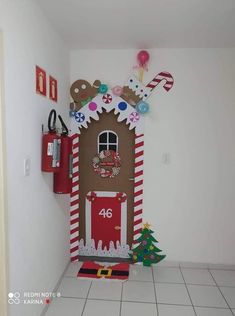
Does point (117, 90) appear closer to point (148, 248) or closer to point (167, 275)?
point (148, 248)

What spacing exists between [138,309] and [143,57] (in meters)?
2.56

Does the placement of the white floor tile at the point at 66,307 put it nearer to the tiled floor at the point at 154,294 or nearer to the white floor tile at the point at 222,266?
the tiled floor at the point at 154,294

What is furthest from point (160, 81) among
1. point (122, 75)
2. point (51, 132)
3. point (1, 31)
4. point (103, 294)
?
point (103, 294)

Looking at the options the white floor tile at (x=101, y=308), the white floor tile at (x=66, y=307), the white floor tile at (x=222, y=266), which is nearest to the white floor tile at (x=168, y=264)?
the white floor tile at (x=222, y=266)

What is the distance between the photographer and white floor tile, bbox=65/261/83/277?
9.21ft

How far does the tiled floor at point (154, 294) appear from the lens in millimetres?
2229

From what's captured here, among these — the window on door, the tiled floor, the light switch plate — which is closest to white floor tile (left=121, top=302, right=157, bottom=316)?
the tiled floor

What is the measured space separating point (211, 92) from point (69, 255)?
101 inches

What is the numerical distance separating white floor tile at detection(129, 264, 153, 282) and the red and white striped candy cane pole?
212cm

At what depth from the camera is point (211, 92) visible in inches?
112

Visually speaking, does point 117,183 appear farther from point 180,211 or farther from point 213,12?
point 213,12

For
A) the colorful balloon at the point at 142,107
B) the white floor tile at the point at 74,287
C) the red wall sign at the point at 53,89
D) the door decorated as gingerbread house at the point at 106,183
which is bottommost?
the white floor tile at the point at 74,287

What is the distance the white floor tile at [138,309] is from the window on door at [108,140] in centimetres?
163

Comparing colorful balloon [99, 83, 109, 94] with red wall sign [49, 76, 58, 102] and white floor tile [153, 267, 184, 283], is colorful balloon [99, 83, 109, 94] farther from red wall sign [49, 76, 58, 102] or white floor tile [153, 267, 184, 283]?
white floor tile [153, 267, 184, 283]
